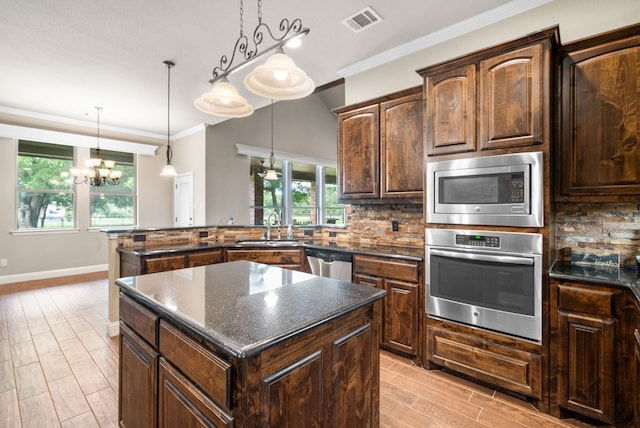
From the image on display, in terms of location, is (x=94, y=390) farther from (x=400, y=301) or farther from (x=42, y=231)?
(x=42, y=231)

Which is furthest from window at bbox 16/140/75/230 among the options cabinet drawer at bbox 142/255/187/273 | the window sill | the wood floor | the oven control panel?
the oven control panel

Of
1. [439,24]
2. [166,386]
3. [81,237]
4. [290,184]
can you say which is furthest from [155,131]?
[166,386]

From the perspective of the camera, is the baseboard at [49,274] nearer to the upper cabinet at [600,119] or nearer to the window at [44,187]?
the window at [44,187]

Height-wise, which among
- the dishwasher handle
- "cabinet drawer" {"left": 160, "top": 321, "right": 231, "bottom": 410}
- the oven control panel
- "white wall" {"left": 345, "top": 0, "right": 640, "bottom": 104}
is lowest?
"cabinet drawer" {"left": 160, "top": 321, "right": 231, "bottom": 410}

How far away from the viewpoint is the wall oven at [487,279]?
6.61 ft

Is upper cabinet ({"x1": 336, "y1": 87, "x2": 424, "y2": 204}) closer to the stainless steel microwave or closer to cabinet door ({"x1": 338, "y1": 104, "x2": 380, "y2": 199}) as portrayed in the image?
cabinet door ({"x1": 338, "y1": 104, "x2": 380, "y2": 199})

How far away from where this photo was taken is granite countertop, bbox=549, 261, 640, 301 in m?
1.74

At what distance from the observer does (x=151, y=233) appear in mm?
3760

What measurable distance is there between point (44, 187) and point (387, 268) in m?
6.58

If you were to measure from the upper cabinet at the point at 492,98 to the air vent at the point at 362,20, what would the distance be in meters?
0.75

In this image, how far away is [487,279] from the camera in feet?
7.19

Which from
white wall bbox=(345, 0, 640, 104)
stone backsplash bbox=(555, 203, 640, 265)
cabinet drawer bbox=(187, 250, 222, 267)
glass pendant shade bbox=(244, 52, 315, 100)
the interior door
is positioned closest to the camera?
glass pendant shade bbox=(244, 52, 315, 100)

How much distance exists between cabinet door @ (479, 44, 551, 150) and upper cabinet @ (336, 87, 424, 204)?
0.66 m

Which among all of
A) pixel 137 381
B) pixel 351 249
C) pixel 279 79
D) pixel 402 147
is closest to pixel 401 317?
pixel 351 249
